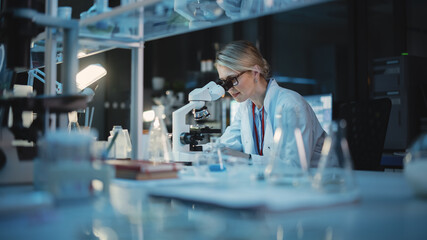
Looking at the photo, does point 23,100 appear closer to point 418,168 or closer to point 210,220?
point 210,220

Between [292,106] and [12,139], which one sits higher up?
[292,106]

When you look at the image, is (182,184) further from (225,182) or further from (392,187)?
(392,187)

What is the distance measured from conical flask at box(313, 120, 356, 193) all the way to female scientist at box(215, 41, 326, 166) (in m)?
1.25

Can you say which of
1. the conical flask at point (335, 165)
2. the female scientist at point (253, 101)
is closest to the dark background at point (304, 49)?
the female scientist at point (253, 101)

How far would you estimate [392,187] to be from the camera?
37.5 inches

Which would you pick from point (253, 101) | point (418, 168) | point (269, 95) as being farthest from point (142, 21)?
Answer: point (253, 101)

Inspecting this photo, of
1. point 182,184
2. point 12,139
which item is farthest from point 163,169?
point 12,139

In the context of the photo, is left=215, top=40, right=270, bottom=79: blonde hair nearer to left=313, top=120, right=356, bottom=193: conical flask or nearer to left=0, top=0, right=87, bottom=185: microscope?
left=0, top=0, right=87, bottom=185: microscope

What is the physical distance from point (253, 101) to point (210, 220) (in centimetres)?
197

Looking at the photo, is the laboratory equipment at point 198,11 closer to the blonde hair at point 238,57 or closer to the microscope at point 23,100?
the microscope at point 23,100

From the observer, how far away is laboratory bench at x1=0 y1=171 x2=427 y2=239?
60 cm

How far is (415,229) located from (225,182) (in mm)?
442

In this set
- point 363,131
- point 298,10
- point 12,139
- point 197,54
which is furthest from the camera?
point 298,10

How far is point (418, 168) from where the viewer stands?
79cm
